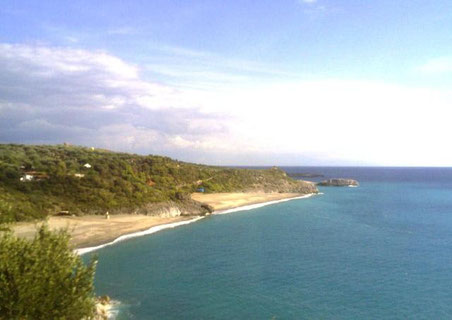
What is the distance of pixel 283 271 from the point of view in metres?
42.4

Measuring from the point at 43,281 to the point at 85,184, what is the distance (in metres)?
64.1

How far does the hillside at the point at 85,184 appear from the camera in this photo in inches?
2724

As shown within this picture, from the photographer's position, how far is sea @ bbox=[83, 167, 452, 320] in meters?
32.1

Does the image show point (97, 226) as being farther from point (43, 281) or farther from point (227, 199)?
point (227, 199)

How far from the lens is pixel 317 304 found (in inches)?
1288

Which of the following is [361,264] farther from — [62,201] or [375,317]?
[62,201]

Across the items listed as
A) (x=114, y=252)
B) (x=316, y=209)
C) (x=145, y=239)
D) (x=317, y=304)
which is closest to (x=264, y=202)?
(x=316, y=209)

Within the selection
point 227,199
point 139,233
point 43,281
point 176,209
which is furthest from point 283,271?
point 227,199

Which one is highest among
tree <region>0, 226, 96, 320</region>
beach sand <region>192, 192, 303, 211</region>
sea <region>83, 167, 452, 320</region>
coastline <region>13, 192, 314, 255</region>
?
tree <region>0, 226, 96, 320</region>

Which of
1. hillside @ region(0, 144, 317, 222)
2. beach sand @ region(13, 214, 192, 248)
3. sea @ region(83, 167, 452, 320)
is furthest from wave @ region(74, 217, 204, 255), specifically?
hillside @ region(0, 144, 317, 222)

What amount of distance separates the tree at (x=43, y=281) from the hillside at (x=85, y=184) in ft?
147

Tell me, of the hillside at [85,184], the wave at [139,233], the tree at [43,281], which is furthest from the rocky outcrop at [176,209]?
the tree at [43,281]

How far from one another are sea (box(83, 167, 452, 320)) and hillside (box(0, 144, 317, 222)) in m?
17.3

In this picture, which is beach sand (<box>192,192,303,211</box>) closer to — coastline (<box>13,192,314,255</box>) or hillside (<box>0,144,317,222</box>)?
hillside (<box>0,144,317,222</box>)
